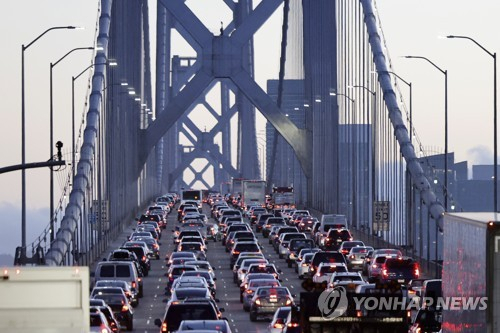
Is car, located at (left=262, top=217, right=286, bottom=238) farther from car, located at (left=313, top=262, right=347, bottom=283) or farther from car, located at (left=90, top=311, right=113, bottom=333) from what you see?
car, located at (left=90, top=311, right=113, bottom=333)

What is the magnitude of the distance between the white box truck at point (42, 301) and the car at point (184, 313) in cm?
1266

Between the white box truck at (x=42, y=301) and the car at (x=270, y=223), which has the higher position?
the white box truck at (x=42, y=301)

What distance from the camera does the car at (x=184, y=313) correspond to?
3349cm

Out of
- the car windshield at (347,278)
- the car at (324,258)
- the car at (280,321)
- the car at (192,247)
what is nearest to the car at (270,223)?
the car at (192,247)

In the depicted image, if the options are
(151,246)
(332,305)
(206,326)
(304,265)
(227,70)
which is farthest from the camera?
(227,70)

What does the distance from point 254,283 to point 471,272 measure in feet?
85.3

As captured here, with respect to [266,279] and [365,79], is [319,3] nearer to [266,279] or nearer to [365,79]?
[365,79]

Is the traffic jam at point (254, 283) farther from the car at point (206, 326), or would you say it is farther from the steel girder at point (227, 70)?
the steel girder at point (227, 70)

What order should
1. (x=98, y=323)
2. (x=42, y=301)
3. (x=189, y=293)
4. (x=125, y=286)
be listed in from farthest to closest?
(x=125, y=286) → (x=189, y=293) → (x=98, y=323) → (x=42, y=301)

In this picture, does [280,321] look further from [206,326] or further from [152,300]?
[152,300]

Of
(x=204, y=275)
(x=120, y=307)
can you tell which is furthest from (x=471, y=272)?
(x=204, y=275)

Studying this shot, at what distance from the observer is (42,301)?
67.8 feet

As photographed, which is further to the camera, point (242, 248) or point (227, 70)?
point (227, 70)

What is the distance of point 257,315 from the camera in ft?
146
